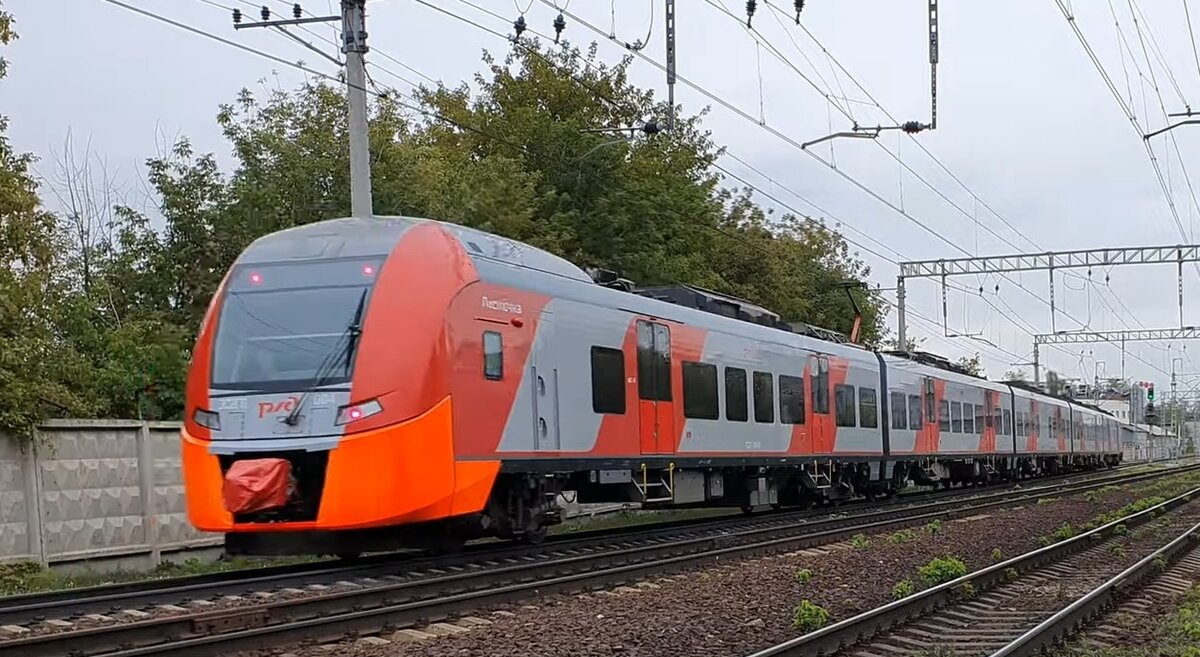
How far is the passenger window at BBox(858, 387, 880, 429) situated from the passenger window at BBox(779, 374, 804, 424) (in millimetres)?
3417

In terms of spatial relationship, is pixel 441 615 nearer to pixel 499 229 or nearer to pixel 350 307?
pixel 350 307

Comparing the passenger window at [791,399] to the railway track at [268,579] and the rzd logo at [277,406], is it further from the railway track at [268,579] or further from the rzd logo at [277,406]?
the rzd logo at [277,406]

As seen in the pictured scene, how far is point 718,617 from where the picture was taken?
970cm

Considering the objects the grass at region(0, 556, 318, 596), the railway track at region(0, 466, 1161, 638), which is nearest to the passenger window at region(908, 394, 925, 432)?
the railway track at region(0, 466, 1161, 638)

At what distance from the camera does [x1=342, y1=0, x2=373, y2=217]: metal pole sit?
14303 millimetres

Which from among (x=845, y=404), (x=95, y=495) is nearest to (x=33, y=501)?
(x=95, y=495)

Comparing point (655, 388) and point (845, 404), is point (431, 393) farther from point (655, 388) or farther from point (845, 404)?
point (845, 404)

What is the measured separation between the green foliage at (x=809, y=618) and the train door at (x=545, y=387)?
13.0ft

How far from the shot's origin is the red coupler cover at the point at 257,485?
10484 mm

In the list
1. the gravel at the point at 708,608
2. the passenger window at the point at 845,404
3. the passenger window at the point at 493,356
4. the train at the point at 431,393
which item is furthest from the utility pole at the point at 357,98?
the passenger window at the point at 845,404

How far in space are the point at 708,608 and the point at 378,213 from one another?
→ 12422 millimetres

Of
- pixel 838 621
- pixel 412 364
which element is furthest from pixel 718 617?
pixel 412 364

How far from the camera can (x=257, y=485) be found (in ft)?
34.4

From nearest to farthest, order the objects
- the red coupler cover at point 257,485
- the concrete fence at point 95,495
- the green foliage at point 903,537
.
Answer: the red coupler cover at point 257,485 → the concrete fence at point 95,495 → the green foliage at point 903,537
